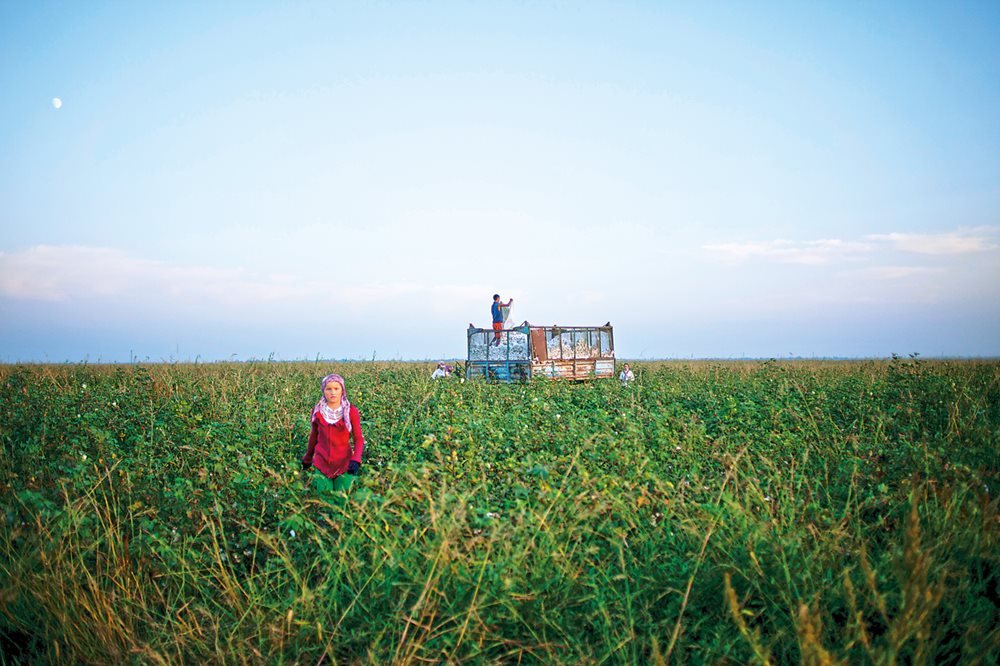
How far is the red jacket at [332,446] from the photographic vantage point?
6.41 meters

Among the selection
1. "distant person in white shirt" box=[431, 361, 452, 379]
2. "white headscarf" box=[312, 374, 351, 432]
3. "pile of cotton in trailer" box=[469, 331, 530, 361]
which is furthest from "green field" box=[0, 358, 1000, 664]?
"pile of cotton in trailer" box=[469, 331, 530, 361]

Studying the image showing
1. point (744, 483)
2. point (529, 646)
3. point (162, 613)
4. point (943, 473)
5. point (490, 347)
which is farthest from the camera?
point (490, 347)

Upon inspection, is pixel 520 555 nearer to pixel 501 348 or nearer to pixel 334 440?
pixel 334 440

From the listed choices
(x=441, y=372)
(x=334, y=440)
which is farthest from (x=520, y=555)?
(x=441, y=372)

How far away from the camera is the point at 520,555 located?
3838mm

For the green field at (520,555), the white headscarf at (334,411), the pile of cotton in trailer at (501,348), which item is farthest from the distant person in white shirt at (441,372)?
the white headscarf at (334,411)

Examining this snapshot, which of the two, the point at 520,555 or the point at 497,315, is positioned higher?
the point at 497,315

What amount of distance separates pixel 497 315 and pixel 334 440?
1432cm

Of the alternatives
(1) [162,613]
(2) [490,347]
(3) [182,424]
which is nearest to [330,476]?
(1) [162,613]

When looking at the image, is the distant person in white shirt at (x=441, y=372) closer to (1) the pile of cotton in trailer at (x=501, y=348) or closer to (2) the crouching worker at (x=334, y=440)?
(1) the pile of cotton in trailer at (x=501, y=348)

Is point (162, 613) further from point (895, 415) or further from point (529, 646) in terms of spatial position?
point (895, 415)

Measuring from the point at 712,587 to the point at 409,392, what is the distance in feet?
32.2

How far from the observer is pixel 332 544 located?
199 inches

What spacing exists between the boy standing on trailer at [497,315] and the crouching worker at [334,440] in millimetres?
13717
